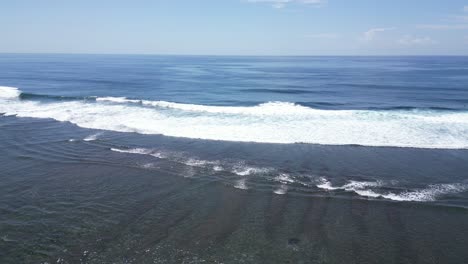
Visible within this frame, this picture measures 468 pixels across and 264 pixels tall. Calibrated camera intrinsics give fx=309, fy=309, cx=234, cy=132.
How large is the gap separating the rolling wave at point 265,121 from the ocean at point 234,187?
22 centimetres

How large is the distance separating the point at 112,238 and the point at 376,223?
8.88m

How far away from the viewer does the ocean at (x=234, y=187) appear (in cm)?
945

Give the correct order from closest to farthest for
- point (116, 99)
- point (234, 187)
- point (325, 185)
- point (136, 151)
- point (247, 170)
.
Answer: point (234, 187) → point (325, 185) → point (247, 170) → point (136, 151) → point (116, 99)

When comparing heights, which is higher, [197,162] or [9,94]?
[9,94]

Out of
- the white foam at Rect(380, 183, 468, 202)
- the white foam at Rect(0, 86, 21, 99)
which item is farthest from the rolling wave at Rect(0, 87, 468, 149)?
the white foam at Rect(380, 183, 468, 202)

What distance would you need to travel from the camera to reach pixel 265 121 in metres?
25.4

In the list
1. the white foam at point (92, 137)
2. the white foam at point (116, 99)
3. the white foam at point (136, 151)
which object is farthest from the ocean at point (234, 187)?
the white foam at point (116, 99)

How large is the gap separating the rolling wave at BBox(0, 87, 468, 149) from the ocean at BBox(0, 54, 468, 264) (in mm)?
221

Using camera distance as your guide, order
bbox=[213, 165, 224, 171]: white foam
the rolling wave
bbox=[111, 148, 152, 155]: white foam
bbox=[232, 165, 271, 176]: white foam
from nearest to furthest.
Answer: bbox=[232, 165, 271, 176]: white foam, bbox=[213, 165, 224, 171]: white foam, bbox=[111, 148, 152, 155]: white foam, the rolling wave

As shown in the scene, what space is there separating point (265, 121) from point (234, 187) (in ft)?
41.5

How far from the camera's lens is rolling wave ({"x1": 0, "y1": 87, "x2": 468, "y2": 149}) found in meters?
20.7

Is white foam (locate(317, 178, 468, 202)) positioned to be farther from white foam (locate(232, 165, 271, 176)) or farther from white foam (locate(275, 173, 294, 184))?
white foam (locate(232, 165, 271, 176))

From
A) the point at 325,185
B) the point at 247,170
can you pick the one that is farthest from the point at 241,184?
the point at 325,185

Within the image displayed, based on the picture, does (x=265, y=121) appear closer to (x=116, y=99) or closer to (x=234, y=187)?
(x=234, y=187)
